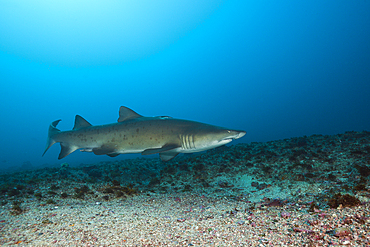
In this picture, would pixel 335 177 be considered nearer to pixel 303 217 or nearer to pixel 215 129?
pixel 303 217

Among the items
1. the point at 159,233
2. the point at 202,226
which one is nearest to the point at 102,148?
the point at 159,233

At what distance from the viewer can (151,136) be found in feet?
16.6

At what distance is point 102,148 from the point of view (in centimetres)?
537

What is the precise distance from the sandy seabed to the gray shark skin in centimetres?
154

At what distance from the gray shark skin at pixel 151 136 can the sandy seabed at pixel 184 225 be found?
1538 mm

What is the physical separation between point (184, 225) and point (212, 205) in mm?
1518

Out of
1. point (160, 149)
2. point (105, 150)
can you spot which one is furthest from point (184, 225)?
point (105, 150)

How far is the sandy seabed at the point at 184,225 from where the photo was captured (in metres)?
2.57

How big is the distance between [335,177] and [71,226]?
7296 mm

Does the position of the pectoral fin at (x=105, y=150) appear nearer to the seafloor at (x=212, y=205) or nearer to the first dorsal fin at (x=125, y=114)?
the first dorsal fin at (x=125, y=114)

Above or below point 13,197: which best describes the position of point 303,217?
below

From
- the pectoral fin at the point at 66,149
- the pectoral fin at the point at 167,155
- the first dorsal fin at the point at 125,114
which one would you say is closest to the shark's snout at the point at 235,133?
the pectoral fin at the point at 167,155

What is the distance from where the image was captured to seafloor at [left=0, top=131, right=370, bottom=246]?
9.08 ft

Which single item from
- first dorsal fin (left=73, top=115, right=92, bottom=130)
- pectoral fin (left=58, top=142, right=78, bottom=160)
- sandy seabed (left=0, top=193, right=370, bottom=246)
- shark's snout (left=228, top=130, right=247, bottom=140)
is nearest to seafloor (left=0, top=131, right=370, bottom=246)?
sandy seabed (left=0, top=193, right=370, bottom=246)
